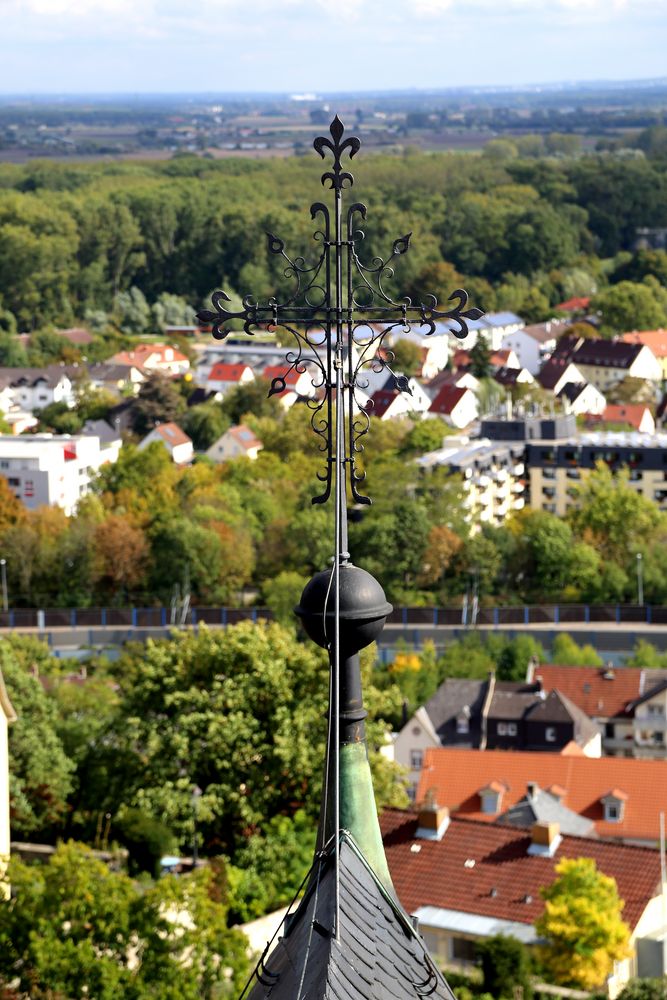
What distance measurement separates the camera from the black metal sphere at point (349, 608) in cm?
335

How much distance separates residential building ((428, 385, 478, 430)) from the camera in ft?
178

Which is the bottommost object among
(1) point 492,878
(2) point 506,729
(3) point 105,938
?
(2) point 506,729

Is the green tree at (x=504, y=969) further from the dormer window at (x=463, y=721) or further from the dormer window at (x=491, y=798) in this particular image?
the dormer window at (x=463, y=721)

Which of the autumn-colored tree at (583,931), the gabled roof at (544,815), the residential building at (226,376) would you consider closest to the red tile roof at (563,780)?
the gabled roof at (544,815)

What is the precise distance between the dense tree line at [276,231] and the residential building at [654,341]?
28.3ft

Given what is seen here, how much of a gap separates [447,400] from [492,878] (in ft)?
124

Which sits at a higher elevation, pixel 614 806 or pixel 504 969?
pixel 504 969

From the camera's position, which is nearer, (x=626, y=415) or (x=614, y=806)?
(x=614, y=806)

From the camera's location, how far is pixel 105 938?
12.4 m

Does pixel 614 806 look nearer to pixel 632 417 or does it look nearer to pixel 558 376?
pixel 632 417

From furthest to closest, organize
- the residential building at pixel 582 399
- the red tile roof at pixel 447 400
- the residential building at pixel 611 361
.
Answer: the residential building at pixel 611 361, the residential building at pixel 582 399, the red tile roof at pixel 447 400

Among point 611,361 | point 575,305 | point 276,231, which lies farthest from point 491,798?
point 276,231

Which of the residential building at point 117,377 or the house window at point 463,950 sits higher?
the house window at point 463,950

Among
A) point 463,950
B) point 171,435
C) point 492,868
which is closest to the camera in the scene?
point 463,950
